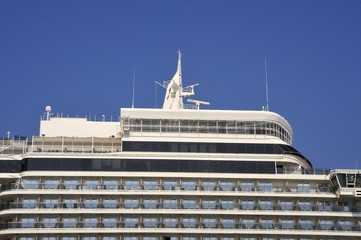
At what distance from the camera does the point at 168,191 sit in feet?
196

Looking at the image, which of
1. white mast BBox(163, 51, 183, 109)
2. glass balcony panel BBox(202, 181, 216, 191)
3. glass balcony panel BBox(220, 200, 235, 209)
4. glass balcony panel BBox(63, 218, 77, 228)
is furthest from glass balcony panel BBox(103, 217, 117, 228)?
white mast BBox(163, 51, 183, 109)

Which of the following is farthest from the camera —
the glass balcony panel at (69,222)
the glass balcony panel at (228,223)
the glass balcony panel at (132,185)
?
the glass balcony panel at (132,185)

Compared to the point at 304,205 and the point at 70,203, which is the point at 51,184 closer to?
the point at 70,203

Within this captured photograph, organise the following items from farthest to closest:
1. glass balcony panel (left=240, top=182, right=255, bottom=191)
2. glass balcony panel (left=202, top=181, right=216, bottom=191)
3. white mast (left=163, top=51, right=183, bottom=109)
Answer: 1. white mast (left=163, top=51, right=183, bottom=109)
2. glass balcony panel (left=240, top=182, right=255, bottom=191)
3. glass balcony panel (left=202, top=181, right=216, bottom=191)

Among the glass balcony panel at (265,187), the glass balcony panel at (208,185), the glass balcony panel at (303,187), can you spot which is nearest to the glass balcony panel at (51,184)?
A: the glass balcony panel at (208,185)

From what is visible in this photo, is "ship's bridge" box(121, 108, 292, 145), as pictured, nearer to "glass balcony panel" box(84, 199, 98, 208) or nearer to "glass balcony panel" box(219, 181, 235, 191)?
"glass balcony panel" box(219, 181, 235, 191)

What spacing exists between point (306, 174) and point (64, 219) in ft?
69.9

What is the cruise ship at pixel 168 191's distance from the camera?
193 feet

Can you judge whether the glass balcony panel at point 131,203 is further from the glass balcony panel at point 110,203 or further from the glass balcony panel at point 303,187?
the glass balcony panel at point 303,187

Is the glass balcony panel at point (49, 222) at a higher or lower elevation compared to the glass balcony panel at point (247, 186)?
lower

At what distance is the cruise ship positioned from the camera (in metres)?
58.7

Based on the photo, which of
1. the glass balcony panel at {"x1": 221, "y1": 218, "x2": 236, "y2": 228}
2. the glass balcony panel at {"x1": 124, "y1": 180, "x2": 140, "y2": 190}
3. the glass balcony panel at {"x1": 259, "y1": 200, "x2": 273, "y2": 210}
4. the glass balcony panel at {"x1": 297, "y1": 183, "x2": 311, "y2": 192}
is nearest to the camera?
the glass balcony panel at {"x1": 221, "y1": 218, "x2": 236, "y2": 228}

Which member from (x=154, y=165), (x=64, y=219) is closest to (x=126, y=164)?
(x=154, y=165)

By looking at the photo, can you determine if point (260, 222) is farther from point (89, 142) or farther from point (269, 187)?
point (89, 142)
